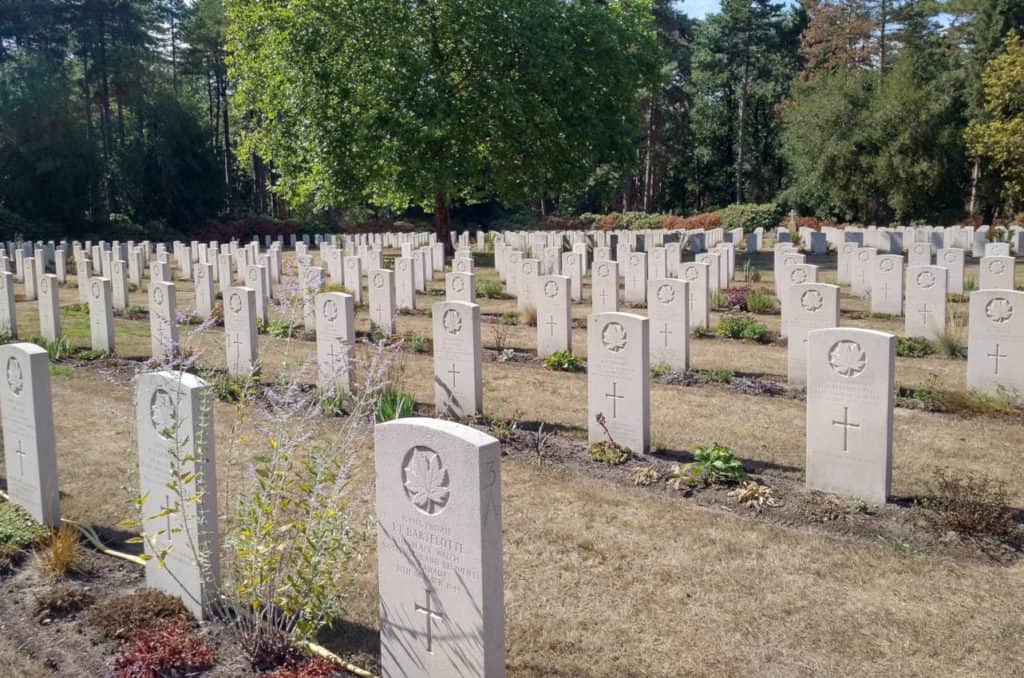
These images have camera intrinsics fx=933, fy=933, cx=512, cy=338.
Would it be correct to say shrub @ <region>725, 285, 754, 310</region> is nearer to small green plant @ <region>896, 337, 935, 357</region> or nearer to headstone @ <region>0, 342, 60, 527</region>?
small green plant @ <region>896, 337, 935, 357</region>

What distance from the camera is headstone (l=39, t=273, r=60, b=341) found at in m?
15.2

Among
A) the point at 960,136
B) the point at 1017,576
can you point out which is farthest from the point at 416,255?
the point at 960,136

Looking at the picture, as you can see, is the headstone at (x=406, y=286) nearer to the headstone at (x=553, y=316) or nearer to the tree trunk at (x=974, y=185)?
the headstone at (x=553, y=316)

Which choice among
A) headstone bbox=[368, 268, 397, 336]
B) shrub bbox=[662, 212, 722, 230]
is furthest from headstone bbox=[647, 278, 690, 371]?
shrub bbox=[662, 212, 722, 230]

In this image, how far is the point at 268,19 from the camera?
29078 mm

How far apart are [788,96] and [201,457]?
180 feet

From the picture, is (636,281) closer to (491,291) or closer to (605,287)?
(605,287)

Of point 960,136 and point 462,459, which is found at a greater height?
point 960,136

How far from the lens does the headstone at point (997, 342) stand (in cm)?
1055

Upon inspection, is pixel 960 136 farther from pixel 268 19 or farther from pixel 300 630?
pixel 300 630

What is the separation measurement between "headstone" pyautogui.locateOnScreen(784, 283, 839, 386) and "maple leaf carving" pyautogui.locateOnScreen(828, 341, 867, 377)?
3.91 metres

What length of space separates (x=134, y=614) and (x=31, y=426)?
7.19ft

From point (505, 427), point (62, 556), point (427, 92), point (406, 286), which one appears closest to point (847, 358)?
point (505, 427)

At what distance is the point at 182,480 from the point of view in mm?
5285
